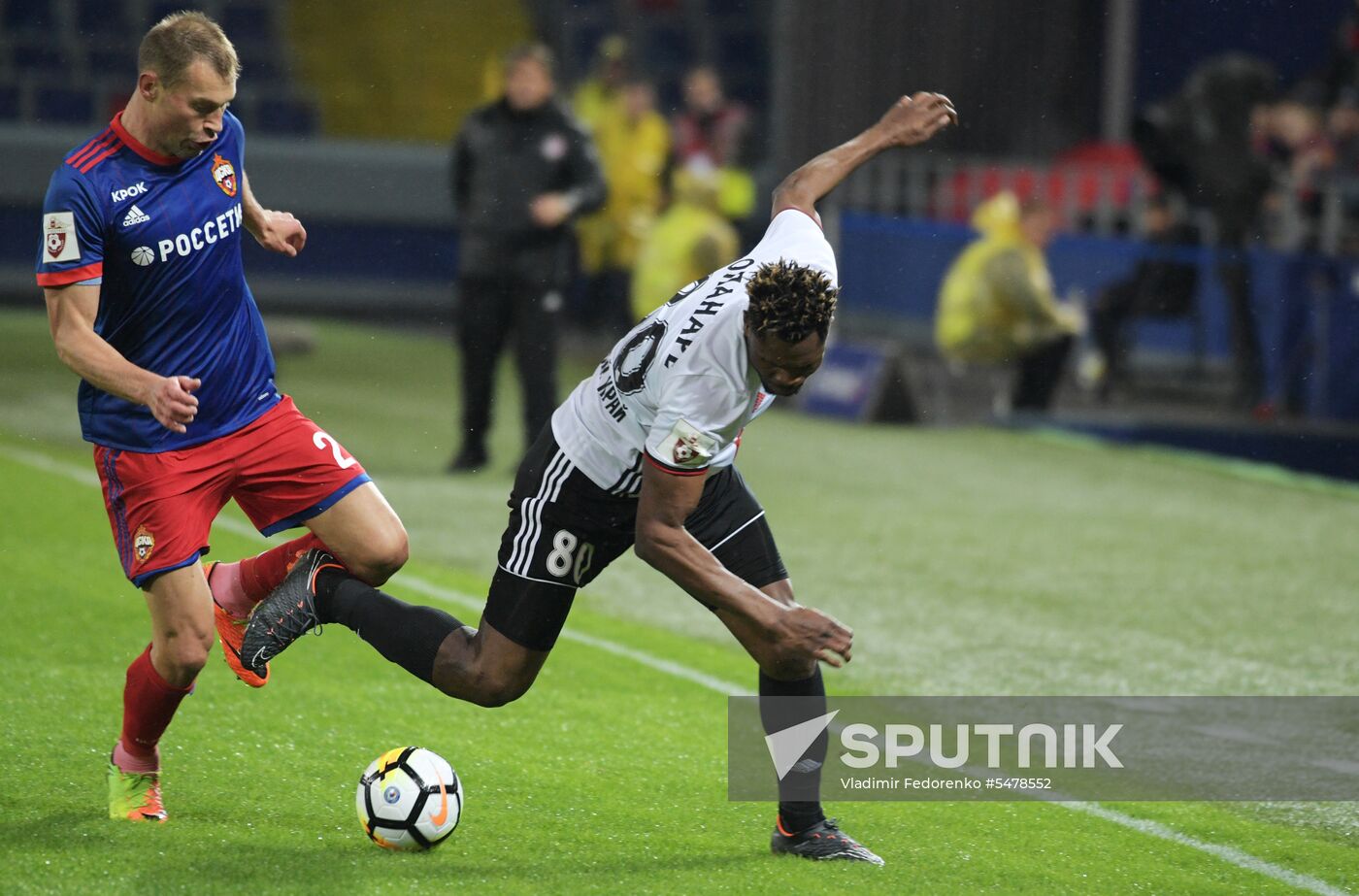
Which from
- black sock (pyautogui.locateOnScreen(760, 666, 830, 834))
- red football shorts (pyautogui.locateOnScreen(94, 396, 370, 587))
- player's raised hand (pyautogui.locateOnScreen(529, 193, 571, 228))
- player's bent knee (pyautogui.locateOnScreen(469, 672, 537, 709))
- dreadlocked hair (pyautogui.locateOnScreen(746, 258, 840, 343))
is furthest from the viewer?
player's raised hand (pyautogui.locateOnScreen(529, 193, 571, 228))

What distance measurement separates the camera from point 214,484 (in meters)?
5.03

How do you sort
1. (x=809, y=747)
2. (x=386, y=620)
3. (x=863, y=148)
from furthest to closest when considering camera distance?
(x=863, y=148)
(x=386, y=620)
(x=809, y=747)

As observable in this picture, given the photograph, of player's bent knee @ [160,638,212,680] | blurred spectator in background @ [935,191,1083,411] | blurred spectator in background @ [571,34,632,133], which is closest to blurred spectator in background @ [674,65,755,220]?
blurred spectator in background @ [571,34,632,133]

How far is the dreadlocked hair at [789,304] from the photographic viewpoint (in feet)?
13.8

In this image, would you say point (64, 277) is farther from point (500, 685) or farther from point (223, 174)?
point (500, 685)

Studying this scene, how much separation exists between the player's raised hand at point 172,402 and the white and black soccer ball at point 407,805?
40.8 inches

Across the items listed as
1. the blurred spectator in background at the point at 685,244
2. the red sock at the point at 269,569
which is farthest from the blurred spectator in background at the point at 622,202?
the red sock at the point at 269,569

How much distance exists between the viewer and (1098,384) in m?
15.0

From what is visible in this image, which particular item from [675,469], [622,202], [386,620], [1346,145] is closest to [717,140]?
[622,202]

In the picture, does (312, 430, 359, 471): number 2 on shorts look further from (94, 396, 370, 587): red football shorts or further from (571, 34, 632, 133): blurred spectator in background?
(571, 34, 632, 133): blurred spectator in background

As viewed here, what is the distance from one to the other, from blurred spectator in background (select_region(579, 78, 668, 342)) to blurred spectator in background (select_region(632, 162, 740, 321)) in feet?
8.15

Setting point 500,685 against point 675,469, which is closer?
point 675,469

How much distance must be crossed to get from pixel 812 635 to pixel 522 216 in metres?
7.33

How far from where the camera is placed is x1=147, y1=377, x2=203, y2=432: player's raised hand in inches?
176
